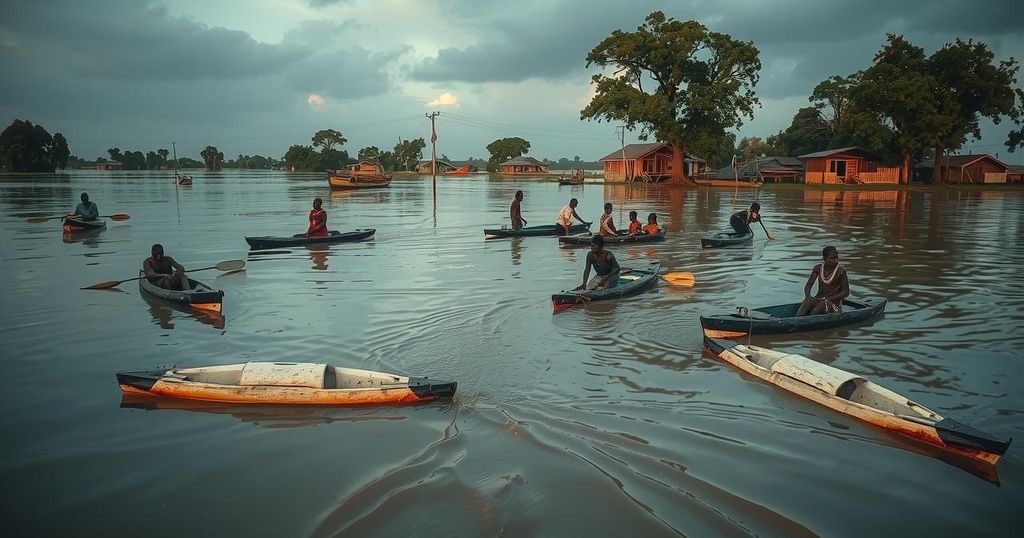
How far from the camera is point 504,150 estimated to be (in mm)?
117938

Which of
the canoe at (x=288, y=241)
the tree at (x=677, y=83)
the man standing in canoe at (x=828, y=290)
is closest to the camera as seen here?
the man standing in canoe at (x=828, y=290)

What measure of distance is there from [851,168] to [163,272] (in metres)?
58.2

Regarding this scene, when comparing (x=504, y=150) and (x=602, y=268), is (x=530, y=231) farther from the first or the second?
(x=504, y=150)

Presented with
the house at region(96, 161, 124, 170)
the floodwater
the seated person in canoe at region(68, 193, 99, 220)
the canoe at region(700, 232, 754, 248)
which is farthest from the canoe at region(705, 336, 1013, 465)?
the house at region(96, 161, 124, 170)

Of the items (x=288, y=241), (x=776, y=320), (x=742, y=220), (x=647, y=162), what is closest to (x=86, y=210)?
(x=288, y=241)

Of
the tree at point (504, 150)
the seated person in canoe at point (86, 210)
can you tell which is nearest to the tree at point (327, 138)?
the tree at point (504, 150)

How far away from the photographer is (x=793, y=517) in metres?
5.11

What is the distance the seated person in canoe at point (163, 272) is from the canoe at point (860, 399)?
9657mm

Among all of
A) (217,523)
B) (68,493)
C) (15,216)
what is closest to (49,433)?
(68,493)

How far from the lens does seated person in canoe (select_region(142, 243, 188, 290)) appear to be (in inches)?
488

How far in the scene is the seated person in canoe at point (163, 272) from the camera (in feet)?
40.7

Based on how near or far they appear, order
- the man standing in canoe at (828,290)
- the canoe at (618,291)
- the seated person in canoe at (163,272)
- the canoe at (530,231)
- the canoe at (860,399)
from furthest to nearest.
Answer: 1. the canoe at (530,231)
2. the seated person in canoe at (163,272)
3. the canoe at (618,291)
4. the man standing in canoe at (828,290)
5. the canoe at (860,399)

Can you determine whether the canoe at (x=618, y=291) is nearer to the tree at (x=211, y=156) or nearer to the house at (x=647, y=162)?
the house at (x=647, y=162)

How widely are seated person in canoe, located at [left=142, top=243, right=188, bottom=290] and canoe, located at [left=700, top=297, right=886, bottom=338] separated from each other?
9.48 meters
